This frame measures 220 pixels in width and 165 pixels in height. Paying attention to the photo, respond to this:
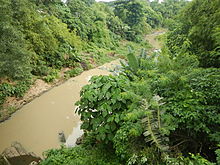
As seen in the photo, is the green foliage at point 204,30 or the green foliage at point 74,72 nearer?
the green foliage at point 204,30

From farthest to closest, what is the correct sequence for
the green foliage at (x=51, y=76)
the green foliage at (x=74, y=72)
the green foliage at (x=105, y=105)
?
the green foliage at (x=74, y=72)
the green foliage at (x=51, y=76)
the green foliage at (x=105, y=105)

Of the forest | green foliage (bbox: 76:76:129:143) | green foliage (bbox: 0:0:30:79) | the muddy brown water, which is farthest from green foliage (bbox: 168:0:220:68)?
green foliage (bbox: 0:0:30:79)

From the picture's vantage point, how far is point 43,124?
502 cm

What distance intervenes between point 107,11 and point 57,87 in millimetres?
16112

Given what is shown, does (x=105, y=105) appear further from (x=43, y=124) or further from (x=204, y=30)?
(x=204, y=30)

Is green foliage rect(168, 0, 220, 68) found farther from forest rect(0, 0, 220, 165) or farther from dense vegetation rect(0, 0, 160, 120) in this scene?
dense vegetation rect(0, 0, 160, 120)

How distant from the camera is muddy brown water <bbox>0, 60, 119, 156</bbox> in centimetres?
431

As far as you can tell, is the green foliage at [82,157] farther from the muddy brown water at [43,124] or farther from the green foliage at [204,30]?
the green foliage at [204,30]

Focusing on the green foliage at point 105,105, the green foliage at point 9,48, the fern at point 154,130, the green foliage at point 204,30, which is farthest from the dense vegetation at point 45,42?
the green foliage at point 204,30

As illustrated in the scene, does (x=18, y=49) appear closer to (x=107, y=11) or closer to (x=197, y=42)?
(x=197, y=42)

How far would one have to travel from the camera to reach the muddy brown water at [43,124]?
4312mm

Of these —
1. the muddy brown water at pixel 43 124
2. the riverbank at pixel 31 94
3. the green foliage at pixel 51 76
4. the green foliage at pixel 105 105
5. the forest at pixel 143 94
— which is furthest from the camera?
the green foliage at pixel 51 76

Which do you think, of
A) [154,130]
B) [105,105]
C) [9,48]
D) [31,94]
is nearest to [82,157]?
[105,105]

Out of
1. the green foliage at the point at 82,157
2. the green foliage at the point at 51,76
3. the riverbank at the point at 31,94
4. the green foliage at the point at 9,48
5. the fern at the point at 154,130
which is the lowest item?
the green foliage at the point at 82,157
